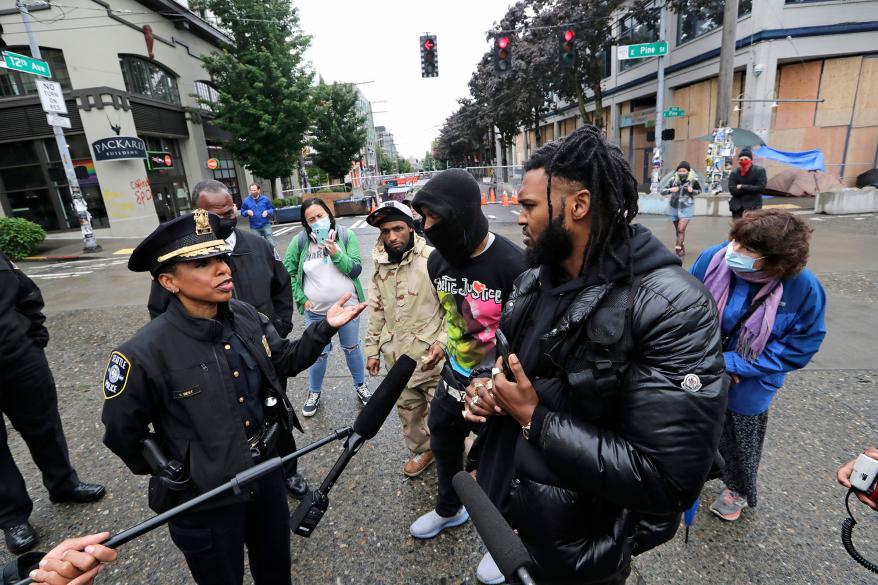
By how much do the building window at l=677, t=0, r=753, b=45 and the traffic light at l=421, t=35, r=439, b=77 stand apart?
1026cm

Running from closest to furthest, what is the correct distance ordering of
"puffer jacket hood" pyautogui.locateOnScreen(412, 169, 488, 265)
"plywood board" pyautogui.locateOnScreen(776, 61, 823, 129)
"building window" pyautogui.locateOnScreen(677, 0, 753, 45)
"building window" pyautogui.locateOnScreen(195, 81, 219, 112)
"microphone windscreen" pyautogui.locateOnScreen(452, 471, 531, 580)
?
"microphone windscreen" pyautogui.locateOnScreen(452, 471, 531, 580) < "puffer jacket hood" pyautogui.locateOnScreen(412, 169, 488, 265) < "plywood board" pyautogui.locateOnScreen(776, 61, 823, 129) < "building window" pyautogui.locateOnScreen(677, 0, 753, 45) < "building window" pyautogui.locateOnScreen(195, 81, 219, 112)

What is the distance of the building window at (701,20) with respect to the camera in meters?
16.4

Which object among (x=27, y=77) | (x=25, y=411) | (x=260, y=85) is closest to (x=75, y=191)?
(x=27, y=77)

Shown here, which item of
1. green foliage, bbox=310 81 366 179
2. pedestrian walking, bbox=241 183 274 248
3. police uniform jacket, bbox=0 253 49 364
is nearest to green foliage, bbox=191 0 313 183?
green foliage, bbox=310 81 366 179

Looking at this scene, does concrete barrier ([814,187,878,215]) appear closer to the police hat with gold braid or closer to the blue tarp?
the blue tarp

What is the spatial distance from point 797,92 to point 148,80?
26.9 m

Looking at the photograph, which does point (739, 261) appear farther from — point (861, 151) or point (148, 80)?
point (148, 80)

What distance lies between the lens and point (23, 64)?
11047 mm

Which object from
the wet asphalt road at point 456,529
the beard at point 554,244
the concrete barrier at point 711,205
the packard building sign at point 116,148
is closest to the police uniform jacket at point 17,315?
the wet asphalt road at point 456,529

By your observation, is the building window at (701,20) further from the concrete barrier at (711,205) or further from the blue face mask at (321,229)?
the blue face mask at (321,229)

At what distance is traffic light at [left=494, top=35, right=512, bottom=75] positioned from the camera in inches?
532

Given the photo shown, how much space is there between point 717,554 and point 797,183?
18.6m

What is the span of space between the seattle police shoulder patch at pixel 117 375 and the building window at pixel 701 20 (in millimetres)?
21298

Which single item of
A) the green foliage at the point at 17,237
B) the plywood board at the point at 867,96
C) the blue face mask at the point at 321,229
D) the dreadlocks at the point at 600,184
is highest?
the plywood board at the point at 867,96
